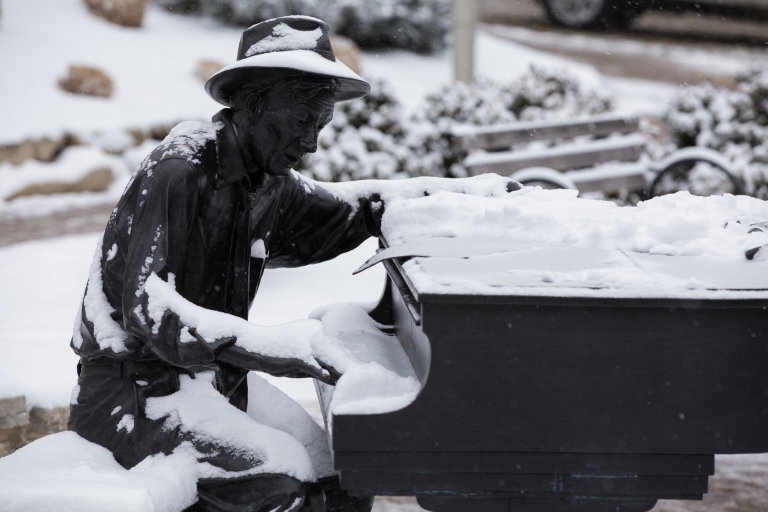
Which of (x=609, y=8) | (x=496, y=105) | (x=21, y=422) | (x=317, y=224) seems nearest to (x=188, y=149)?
(x=317, y=224)

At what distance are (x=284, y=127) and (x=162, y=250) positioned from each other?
1.36 feet

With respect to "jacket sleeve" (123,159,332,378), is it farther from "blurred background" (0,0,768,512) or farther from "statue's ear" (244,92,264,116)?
"blurred background" (0,0,768,512)

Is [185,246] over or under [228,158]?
under

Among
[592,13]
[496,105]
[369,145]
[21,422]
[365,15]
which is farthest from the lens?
[592,13]

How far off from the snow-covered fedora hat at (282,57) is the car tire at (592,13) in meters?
16.1

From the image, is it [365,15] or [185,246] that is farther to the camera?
[365,15]

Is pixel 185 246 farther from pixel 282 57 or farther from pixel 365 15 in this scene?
pixel 365 15

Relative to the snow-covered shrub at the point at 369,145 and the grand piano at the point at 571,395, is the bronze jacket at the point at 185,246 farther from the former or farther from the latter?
the snow-covered shrub at the point at 369,145

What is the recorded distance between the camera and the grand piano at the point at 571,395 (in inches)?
72.1

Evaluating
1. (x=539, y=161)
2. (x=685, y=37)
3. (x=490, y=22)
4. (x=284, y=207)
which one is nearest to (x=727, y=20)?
(x=685, y=37)

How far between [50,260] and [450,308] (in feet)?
15.8

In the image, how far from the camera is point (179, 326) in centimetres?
196

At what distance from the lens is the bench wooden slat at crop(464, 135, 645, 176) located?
22.2ft

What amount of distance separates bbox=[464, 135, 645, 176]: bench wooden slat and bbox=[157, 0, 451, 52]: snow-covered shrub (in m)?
5.76
